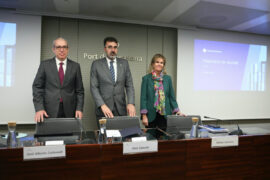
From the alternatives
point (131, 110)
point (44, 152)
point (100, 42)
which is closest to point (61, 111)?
point (131, 110)

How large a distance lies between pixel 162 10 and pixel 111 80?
1612 millimetres

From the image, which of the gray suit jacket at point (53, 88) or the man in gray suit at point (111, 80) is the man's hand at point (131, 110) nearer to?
the man in gray suit at point (111, 80)

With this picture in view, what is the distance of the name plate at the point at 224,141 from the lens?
121 centimetres

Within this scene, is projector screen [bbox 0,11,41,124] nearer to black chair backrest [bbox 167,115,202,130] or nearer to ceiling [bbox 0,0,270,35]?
ceiling [bbox 0,0,270,35]

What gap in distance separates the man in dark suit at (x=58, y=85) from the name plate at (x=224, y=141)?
62.3 inches

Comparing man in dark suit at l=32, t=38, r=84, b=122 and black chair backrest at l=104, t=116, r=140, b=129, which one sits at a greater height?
man in dark suit at l=32, t=38, r=84, b=122

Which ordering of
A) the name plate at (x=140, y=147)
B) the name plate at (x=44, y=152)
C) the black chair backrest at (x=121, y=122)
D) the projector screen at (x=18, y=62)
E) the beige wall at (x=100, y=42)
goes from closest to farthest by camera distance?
the name plate at (x=44, y=152) < the name plate at (x=140, y=147) < the black chair backrest at (x=121, y=122) < the projector screen at (x=18, y=62) < the beige wall at (x=100, y=42)

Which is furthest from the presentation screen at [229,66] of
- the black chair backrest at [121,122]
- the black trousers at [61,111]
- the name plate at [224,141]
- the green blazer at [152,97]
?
the name plate at [224,141]

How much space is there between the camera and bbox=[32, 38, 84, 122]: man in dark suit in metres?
2.29

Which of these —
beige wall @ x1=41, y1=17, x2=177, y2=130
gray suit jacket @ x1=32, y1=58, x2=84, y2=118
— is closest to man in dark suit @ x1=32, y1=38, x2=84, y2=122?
gray suit jacket @ x1=32, y1=58, x2=84, y2=118

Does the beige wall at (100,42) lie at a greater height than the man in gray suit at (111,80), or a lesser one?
greater

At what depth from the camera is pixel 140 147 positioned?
1080mm

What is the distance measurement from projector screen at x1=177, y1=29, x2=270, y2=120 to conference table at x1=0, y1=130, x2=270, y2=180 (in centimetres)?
269

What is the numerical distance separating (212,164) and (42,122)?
4.67 feet
